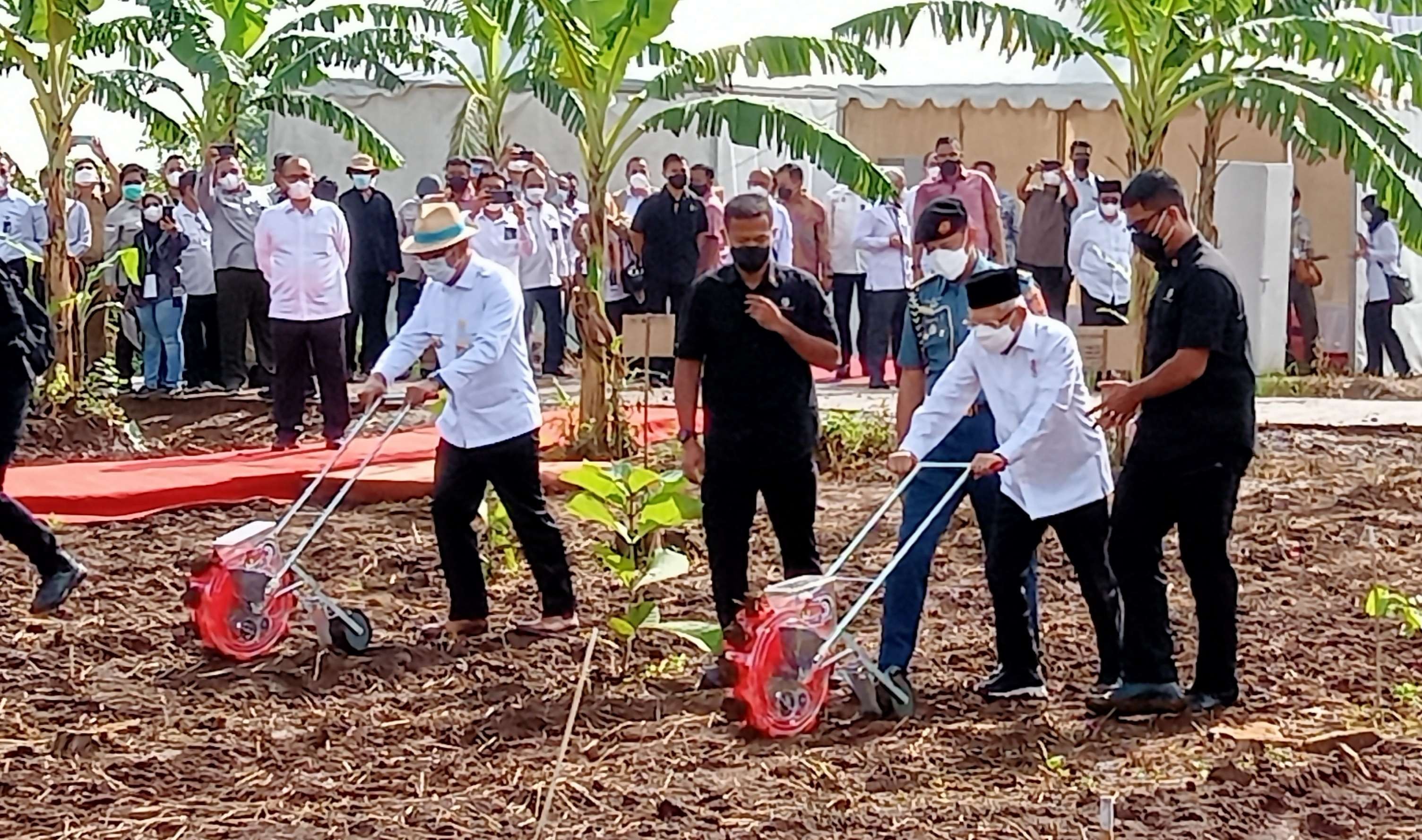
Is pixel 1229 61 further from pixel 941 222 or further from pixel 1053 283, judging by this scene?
pixel 941 222

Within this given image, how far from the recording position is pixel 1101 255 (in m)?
16.5

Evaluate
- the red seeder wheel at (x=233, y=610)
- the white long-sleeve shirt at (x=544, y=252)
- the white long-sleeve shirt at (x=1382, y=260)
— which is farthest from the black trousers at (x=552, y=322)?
the red seeder wheel at (x=233, y=610)

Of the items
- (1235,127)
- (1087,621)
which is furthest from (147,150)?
(1087,621)

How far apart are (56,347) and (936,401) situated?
8.89 metres

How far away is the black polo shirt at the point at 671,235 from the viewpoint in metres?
16.8

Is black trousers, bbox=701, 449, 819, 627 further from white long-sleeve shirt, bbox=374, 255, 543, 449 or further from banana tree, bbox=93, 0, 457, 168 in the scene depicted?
banana tree, bbox=93, 0, 457, 168

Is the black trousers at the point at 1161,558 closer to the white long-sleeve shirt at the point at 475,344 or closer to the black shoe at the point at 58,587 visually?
the white long-sleeve shirt at the point at 475,344

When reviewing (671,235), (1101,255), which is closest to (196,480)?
(671,235)

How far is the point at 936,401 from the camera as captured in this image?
7.22m

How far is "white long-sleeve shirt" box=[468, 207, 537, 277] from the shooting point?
1655 cm

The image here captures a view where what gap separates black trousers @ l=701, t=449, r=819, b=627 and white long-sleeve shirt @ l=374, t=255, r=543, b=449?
92 centimetres

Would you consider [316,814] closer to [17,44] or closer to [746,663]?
[746,663]

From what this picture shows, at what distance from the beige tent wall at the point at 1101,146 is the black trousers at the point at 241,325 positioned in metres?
6.42

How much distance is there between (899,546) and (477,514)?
1924 millimetres
